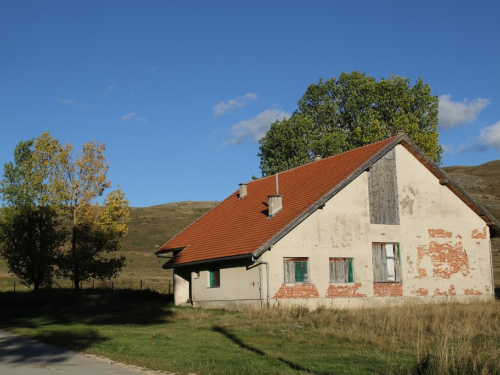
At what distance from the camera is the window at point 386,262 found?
86.0 ft

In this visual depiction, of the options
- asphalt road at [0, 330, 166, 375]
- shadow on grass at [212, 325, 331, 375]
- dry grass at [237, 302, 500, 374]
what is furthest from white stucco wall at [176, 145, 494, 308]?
asphalt road at [0, 330, 166, 375]

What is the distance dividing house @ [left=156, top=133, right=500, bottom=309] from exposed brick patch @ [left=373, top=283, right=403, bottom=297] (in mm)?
42

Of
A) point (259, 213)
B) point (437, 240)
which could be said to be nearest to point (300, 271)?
point (259, 213)

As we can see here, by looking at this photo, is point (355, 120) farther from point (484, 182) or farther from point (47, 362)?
point (484, 182)

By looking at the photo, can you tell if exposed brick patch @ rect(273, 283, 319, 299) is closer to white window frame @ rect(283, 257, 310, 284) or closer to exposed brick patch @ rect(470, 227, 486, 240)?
white window frame @ rect(283, 257, 310, 284)

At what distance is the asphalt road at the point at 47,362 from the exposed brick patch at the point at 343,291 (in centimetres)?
1278

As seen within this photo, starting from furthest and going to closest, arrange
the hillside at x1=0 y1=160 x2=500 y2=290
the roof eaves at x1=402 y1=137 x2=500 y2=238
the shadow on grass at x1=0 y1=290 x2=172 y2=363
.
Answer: the hillside at x1=0 y1=160 x2=500 y2=290, the roof eaves at x1=402 y1=137 x2=500 y2=238, the shadow on grass at x1=0 y1=290 x2=172 y2=363

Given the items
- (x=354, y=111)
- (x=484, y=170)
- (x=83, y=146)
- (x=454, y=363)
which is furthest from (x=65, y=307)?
(x=484, y=170)

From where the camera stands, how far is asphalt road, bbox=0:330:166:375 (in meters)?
10.8

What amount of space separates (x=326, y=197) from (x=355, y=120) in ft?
83.3

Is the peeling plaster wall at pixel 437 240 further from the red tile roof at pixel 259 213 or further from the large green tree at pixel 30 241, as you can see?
the large green tree at pixel 30 241

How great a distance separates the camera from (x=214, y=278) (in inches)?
1079

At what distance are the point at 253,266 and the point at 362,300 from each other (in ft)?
16.3

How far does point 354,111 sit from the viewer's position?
1925 inches
